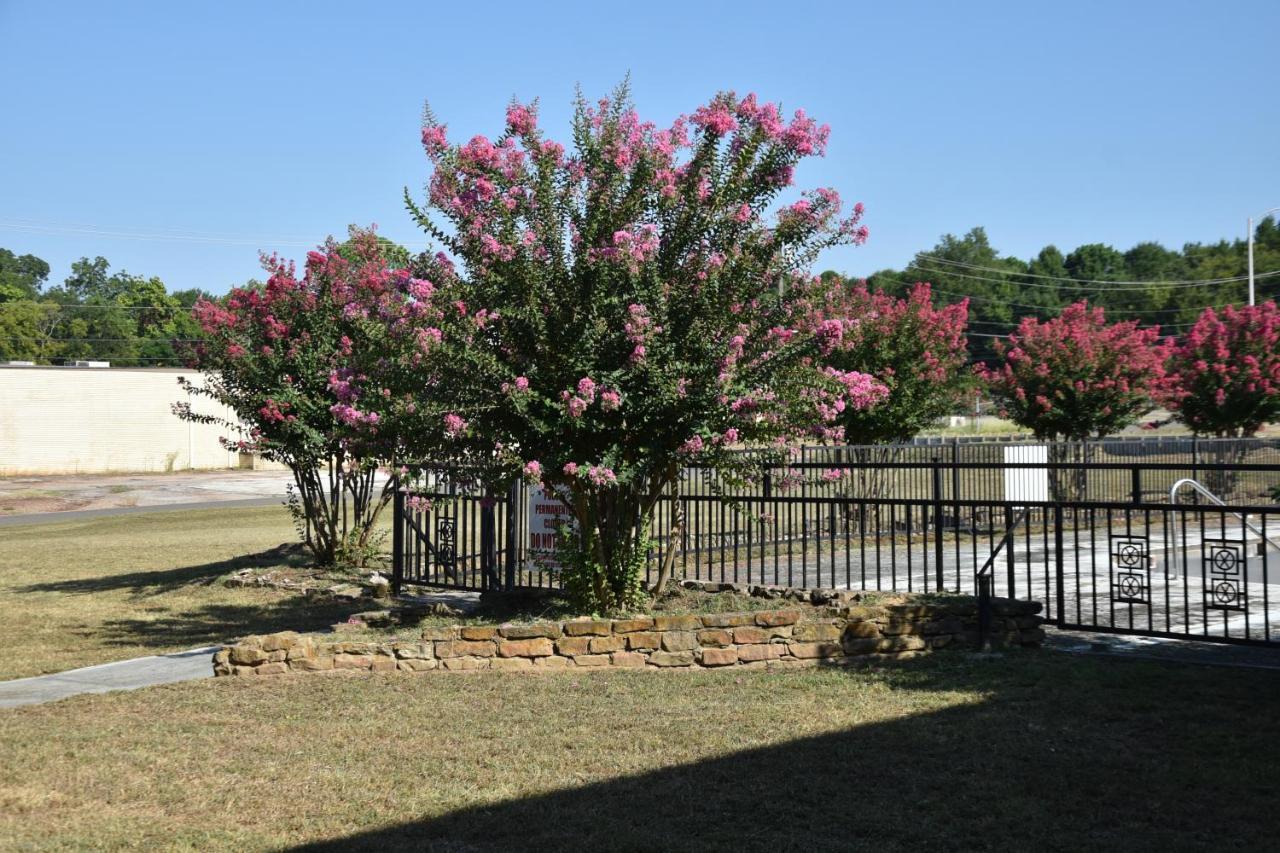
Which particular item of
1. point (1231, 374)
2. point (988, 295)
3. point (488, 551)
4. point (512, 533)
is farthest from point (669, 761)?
point (988, 295)

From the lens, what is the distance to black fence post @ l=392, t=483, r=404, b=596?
12.6 meters

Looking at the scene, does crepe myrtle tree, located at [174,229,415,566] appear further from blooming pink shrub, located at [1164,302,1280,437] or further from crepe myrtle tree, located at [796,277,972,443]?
blooming pink shrub, located at [1164,302,1280,437]

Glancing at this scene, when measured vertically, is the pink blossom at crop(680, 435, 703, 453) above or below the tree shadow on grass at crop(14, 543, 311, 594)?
above

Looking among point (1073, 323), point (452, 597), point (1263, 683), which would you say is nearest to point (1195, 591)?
point (1263, 683)

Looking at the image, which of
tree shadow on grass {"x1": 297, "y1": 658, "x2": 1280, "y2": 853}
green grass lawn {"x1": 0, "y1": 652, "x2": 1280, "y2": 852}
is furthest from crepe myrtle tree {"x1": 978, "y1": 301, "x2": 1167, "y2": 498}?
tree shadow on grass {"x1": 297, "y1": 658, "x2": 1280, "y2": 853}

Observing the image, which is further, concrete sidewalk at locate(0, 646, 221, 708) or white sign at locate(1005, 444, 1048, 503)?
white sign at locate(1005, 444, 1048, 503)

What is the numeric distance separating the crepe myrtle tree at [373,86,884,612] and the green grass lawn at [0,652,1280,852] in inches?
69.2

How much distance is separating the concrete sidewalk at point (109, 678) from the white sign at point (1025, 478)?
14.7m

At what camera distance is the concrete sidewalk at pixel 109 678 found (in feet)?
26.8

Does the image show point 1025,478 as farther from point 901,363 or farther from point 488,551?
point 488,551

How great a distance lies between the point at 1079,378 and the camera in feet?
86.2

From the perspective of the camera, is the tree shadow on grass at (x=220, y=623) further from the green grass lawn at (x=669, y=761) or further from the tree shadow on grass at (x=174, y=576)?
the green grass lawn at (x=669, y=761)

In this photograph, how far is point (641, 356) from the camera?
28.2 ft

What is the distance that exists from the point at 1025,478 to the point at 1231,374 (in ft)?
32.3
